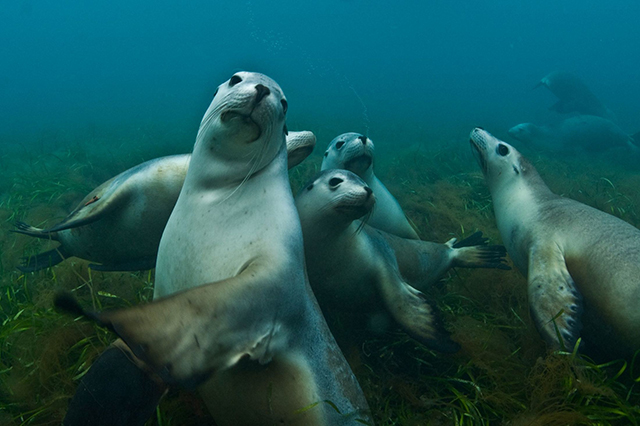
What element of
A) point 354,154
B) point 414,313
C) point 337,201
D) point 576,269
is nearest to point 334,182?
point 337,201

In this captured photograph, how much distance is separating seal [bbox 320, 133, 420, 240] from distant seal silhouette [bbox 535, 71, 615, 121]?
40.9ft

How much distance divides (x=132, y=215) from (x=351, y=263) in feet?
4.53

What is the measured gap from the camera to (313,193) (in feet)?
8.70

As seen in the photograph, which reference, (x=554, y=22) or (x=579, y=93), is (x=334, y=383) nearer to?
(x=579, y=93)

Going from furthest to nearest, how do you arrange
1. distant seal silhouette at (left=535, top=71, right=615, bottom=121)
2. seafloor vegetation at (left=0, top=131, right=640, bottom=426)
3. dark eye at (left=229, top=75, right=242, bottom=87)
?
distant seal silhouette at (left=535, top=71, right=615, bottom=121) → dark eye at (left=229, top=75, right=242, bottom=87) → seafloor vegetation at (left=0, top=131, right=640, bottom=426)

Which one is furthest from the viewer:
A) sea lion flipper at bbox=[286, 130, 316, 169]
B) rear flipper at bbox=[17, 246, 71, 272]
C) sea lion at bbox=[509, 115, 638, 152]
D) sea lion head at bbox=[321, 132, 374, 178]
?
sea lion at bbox=[509, 115, 638, 152]

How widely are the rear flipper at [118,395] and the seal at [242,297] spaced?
0.72 feet

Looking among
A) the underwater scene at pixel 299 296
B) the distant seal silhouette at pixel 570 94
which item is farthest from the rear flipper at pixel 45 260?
the distant seal silhouette at pixel 570 94

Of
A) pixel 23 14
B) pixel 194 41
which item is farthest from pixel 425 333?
pixel 23 14

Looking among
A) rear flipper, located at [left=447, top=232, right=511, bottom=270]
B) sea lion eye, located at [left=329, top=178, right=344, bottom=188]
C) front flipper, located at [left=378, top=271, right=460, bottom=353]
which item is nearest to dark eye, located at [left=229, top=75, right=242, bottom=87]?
sea lion eye, located at [left=329, top=178, right=344, bottom=188]

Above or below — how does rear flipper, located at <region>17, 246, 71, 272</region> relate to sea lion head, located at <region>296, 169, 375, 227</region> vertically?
below

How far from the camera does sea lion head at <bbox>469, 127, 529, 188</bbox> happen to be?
3752mm

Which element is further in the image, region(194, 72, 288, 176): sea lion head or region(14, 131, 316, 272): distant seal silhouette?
region(14, 131, 316, 272): distant seal silhouette

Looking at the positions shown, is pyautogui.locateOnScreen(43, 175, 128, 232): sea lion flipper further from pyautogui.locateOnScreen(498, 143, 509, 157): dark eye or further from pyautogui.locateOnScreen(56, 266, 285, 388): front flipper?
pyautogui.locateOnScreen(498, 143, 509, 157): dark eye
